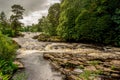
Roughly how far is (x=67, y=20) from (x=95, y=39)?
6391 mm

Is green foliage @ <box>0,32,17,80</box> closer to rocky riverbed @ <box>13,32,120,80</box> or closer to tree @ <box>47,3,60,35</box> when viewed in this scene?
rocky riverbed @ <box>13,32,120,80</box>

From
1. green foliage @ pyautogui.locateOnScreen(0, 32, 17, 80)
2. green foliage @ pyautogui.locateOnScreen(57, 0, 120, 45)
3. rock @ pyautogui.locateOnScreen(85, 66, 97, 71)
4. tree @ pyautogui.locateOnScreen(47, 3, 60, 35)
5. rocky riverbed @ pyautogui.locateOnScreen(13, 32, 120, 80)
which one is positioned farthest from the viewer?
tree @ pyautogui.locateOnScreen(47, 3, 60, 35)

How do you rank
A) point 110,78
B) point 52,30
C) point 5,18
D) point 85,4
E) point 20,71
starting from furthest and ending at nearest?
point 5,18 → point 52,30 → point 85,4 → point 20,71 → point 110,78

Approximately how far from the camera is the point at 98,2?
3192 centimetres

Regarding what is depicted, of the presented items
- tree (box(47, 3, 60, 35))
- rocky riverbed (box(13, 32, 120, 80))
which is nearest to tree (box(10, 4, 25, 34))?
tree (box(47, 3, 60, 35))

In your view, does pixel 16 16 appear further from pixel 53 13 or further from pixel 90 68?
pixel 90 68

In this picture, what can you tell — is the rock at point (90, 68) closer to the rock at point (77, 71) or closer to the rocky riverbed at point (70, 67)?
the rocky riverbed at point (70, 67)

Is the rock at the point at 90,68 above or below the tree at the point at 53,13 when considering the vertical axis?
below

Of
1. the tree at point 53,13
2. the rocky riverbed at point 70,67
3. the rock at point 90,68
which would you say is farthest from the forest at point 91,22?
the rock at point 90,68

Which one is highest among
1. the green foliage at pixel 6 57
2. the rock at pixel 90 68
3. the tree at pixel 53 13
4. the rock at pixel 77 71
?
the tree at pixel 53 13

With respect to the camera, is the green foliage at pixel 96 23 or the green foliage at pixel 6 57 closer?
the green foliage at pixel 6 57

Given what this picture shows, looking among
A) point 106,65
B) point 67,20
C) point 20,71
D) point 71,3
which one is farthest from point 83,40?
point 20,71

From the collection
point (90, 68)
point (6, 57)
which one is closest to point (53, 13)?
point (6, 57)

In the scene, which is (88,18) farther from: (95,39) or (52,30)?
(52,30)
